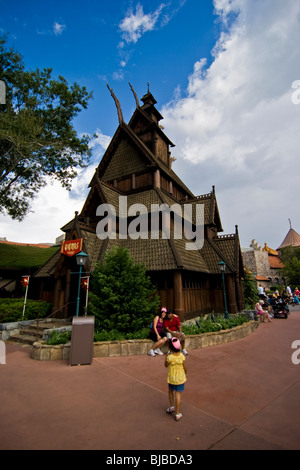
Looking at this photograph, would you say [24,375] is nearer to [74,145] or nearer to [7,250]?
[74,145]

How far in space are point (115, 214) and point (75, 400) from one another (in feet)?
38.3

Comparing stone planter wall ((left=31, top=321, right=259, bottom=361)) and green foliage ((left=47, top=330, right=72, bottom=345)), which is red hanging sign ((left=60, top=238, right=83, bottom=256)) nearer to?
green foliage ((left=47, top=330, right=72, bottom=345))

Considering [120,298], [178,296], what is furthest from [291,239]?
[120,298]

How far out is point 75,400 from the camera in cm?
479

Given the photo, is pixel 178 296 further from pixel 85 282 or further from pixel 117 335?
pixel 85 282

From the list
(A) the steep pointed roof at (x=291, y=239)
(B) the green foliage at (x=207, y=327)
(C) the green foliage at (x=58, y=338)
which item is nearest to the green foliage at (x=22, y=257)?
(C) the green foliage at (x=58, y=338)

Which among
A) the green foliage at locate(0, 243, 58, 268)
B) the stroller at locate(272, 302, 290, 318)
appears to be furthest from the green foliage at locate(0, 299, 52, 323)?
the stroller at locate(272, 302, 290, 318)

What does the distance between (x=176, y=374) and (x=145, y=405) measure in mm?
1245

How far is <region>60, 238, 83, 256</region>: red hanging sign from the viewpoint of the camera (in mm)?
12008

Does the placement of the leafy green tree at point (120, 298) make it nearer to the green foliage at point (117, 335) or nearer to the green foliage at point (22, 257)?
the green foliage at point (117, 335)

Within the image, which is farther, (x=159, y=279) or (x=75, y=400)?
(x=159, y=279)

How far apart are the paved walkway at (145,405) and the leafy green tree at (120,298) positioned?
1723 mm

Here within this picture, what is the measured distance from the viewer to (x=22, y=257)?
2653 cm
